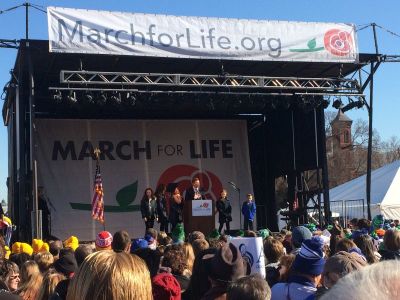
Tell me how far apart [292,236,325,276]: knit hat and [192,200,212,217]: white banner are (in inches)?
398

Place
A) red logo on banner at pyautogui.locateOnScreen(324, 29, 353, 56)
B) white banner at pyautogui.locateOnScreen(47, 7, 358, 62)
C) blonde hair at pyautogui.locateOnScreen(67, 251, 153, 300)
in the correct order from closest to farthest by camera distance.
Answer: blonde hair at pyautogui.locateOnScreen(67, 251, 153, 300) < white banner at pyautogui.locateOnScreen(47, 7, 358, 62) < red logo on banner at pyautogui.locateOnScreen(324, 29, 353, 56)

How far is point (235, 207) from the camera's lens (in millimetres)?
17484

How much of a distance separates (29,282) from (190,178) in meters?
13.9

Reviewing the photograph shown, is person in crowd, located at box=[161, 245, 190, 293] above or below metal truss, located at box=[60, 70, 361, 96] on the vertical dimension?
below

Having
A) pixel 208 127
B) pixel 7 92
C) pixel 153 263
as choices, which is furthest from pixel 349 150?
pixel 153 263

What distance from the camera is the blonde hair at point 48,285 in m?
3.19

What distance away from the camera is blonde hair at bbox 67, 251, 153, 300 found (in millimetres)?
1803

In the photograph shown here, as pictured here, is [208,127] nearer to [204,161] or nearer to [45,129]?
[204,161]

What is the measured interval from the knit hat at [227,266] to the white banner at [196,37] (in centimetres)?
913

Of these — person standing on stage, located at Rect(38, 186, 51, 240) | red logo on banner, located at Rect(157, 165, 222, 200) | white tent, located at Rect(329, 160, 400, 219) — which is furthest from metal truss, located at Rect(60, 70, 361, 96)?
white tent, located at Rect(329, 160, 400, 219)

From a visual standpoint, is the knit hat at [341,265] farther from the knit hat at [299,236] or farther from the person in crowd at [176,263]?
the knit hat at [299,236]

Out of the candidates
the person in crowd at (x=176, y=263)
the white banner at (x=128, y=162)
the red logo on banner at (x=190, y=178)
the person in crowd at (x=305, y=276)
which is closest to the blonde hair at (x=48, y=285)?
the person in crowd at (x=176, y=263)

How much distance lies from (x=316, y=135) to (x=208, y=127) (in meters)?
3.97

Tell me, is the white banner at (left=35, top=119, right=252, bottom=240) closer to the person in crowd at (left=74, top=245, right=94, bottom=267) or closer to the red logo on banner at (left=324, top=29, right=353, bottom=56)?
the red logo on banner at (left=324, top=29, right=353, bottom=56)
